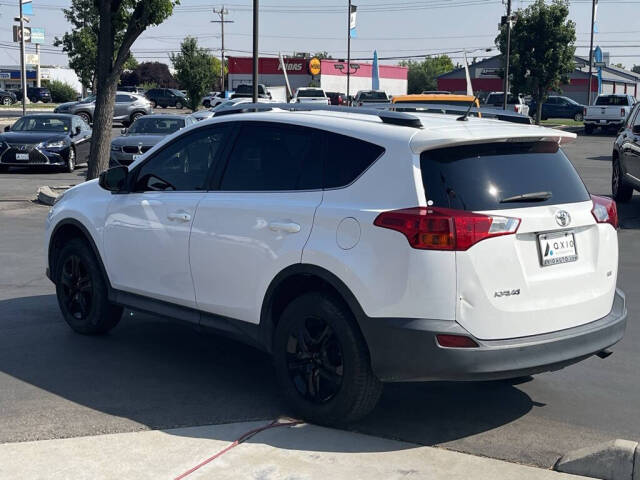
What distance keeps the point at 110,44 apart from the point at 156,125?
4474 mm

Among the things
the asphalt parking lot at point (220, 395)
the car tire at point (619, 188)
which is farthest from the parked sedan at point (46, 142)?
the asphalt parking lot at point (220, 395)

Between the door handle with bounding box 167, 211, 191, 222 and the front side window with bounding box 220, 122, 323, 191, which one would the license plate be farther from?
the door handle with bounding box 167, 211, 191, 222

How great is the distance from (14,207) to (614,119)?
1437 inches

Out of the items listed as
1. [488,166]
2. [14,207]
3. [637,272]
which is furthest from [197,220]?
[14,207]

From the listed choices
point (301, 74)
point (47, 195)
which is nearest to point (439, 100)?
point (47, 195)

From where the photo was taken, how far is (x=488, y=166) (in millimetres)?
4934

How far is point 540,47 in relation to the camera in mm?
53594

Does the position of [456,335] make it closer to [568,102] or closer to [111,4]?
[111,4]

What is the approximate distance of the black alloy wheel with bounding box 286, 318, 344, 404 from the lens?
Result: 5.13 meters

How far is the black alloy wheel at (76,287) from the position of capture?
715 cm

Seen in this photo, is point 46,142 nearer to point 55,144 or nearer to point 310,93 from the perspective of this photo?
point 55,144

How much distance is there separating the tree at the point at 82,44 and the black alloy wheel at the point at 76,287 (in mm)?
56873

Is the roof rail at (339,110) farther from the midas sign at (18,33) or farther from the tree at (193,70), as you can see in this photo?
the tree at (193,70)

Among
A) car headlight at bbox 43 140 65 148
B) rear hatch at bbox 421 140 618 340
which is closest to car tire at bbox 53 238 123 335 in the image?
rear hatch at bbox 421 140 618 340
